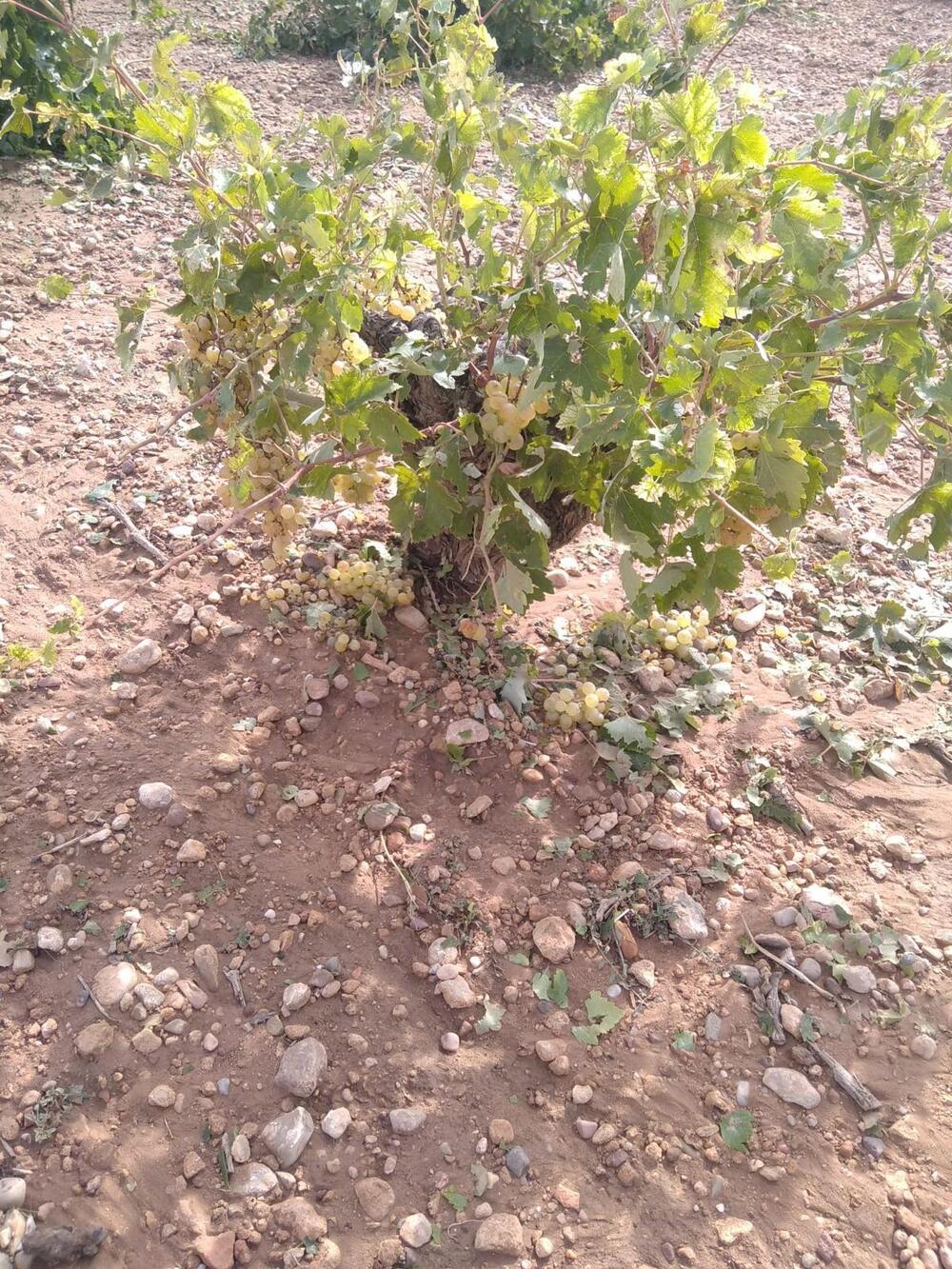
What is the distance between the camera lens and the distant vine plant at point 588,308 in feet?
4.49

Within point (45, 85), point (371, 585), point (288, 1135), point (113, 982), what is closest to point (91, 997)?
point (113, 982)

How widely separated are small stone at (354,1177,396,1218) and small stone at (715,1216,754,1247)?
57 centimetres

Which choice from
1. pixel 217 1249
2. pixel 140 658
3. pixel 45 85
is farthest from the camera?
pixel 45 85

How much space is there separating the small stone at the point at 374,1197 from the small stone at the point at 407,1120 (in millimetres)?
86

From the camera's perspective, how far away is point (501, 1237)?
1588mm

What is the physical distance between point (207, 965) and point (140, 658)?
890 millimetres

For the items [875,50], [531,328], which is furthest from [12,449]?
[875,50]

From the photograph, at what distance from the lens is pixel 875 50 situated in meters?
7.22

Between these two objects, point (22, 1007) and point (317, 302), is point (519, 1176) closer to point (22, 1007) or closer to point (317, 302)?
point (22, 1007)

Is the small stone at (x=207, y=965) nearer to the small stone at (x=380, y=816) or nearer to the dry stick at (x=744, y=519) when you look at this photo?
the small stone at (x=380, y=816)

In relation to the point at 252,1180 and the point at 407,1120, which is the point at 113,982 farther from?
the point at 407,1120

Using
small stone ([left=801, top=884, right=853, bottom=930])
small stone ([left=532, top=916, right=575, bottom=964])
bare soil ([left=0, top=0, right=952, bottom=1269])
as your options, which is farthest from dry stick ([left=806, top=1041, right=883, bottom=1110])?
small stone ([left=532, top=916, right=575, bottom=964])

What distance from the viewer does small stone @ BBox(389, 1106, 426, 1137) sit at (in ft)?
5.65

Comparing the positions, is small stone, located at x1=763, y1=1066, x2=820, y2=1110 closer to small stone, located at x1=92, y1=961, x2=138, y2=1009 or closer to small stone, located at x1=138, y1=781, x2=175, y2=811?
small stone, located at x1=92, y1=961, x2=138, y2=1009
